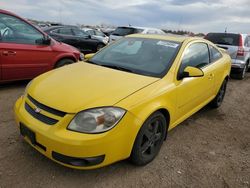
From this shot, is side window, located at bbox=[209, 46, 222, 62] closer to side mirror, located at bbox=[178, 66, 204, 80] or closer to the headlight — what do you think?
side mirror, located at bbox=[178, 66, 204, 80]

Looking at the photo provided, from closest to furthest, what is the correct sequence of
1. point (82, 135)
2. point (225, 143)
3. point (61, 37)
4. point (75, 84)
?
1. point (82, 135)
2. point (75, 84)
3. point (225, 143)
4. point (61, 37)

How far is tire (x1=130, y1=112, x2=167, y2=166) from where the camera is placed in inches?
106

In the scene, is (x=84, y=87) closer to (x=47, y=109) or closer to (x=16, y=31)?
(x=47, y=109)

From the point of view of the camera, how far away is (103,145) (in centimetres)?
234

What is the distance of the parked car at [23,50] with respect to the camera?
491 centimetres

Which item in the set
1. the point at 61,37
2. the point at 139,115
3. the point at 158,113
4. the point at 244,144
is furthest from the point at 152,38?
the point at 61,37

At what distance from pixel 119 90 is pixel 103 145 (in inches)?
24.8

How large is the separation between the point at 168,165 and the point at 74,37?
1004cm

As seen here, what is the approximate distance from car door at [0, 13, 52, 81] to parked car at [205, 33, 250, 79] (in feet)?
19.2

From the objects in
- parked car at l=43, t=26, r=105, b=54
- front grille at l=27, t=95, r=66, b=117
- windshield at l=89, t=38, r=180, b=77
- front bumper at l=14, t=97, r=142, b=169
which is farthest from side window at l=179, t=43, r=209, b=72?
→ parked car at l=43, t=26, r=105, b=54

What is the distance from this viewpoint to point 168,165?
9.87 ft

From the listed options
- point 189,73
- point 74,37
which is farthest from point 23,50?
point 74,37

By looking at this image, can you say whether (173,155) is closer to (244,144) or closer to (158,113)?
(158,113)

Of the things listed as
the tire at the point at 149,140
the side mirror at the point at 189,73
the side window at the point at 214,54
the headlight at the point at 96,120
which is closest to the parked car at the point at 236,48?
the side window at the point at 214,54
